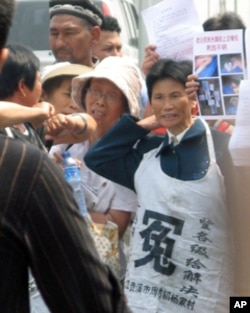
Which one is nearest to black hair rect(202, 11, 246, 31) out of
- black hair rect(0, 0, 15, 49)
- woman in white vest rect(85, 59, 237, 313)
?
woman in white vest rect(85, 59, 237, 313)

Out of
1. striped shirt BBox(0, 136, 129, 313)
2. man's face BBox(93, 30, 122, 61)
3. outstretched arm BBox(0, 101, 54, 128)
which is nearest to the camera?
striped shirt BBox(0, 136, 129, 313)

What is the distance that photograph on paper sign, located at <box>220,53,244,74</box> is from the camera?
381 centimetres

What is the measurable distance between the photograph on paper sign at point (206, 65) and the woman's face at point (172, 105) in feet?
0.44

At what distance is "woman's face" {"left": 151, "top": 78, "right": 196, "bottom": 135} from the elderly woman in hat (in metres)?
0.32

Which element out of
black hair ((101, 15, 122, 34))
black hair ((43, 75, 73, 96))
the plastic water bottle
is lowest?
the plastic water bottle

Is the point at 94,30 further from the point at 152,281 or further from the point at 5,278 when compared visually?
the point at 5,278

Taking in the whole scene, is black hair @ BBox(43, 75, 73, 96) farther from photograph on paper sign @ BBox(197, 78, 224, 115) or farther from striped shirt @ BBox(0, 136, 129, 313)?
striped shirt @ BBox(0, 136, 129, 313)

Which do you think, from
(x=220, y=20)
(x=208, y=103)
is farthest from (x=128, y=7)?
(x=208, y=103)

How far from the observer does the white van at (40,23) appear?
969cm

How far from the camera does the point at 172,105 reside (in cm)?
397

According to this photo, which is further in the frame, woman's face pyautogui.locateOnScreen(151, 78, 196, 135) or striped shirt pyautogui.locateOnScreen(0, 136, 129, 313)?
woman's face pyautogui.locateOnScreen(151, 78, 196, 135)

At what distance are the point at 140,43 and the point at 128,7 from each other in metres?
4.35

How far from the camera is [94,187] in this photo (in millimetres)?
4289

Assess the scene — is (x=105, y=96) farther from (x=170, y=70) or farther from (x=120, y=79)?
(x=170, y=70)
